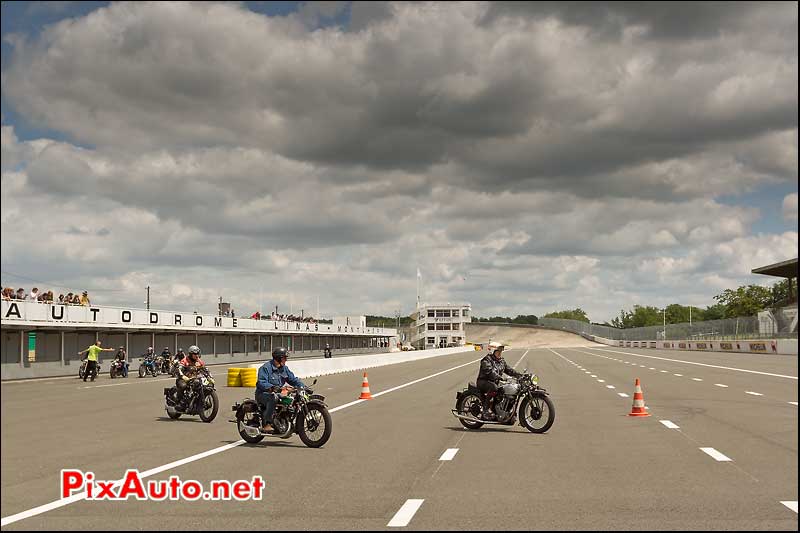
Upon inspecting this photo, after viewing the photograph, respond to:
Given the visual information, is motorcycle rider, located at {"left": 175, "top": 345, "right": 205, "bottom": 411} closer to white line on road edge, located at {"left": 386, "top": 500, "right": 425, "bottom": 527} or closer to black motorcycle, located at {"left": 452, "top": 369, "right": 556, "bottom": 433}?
black motorcycle, located at {"left": 452, "top": 369, "right": 556, "bottom": 433}

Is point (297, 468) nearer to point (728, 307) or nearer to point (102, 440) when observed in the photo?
point (102, 440)

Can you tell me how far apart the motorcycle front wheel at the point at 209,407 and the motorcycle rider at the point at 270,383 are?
4.59 metres

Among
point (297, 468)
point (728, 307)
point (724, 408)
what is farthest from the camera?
point (728, 307)

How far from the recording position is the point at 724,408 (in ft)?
65.9

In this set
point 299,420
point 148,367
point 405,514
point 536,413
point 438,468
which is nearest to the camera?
point 405,514

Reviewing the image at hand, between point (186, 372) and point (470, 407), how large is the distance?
6498 mm

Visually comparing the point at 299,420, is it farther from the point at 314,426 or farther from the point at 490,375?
the point at 490,375

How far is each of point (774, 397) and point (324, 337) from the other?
10117 cm

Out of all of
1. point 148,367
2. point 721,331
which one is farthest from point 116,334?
point 721,331

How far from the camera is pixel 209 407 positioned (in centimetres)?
1844

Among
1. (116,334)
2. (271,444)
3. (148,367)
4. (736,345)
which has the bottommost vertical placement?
(736,345)

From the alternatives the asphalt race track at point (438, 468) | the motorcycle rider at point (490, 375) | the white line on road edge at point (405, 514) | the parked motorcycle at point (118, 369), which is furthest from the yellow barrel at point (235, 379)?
the white line on road edge at point (405, 514)

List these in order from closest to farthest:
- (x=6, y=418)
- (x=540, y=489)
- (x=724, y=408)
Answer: (x=6, y=418) < (x=540, y=489) < (x=724, y=408)

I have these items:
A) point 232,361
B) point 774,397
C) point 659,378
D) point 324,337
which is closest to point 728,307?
point 324,337
